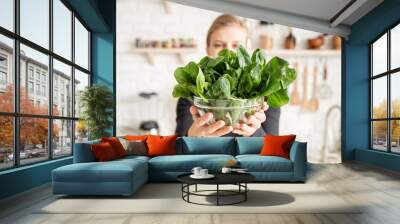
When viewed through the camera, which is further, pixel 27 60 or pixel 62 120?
pixel 62 120

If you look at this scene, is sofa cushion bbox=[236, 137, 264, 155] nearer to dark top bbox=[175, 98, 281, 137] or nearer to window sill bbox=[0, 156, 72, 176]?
dark top bbox=[175, 98, 281, 137]

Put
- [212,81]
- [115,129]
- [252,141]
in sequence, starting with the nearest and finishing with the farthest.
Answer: [212,81], [252,141], [115,129]

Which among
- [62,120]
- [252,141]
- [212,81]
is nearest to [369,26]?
[252,141]

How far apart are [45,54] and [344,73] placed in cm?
551

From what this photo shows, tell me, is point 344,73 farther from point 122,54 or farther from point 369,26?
point 122,54

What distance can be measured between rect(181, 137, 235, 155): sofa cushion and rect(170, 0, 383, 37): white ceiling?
2.67 m

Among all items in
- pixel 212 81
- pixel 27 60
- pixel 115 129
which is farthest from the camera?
pixel 115 129

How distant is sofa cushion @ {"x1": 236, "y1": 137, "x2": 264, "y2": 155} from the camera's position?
5637 mm

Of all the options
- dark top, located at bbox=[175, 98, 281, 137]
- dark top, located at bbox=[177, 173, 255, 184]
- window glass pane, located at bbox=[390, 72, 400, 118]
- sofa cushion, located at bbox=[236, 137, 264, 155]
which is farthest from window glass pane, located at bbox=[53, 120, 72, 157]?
window glass pane, located at bbox=[390, 72, 400, 118]

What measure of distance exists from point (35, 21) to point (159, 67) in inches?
118

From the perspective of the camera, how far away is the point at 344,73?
26.0 ft

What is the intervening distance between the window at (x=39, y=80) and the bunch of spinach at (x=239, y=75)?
3.78 metres

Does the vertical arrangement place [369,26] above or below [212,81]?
above

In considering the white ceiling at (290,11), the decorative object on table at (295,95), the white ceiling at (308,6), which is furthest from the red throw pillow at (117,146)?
the decorative object on table at (295,95)
